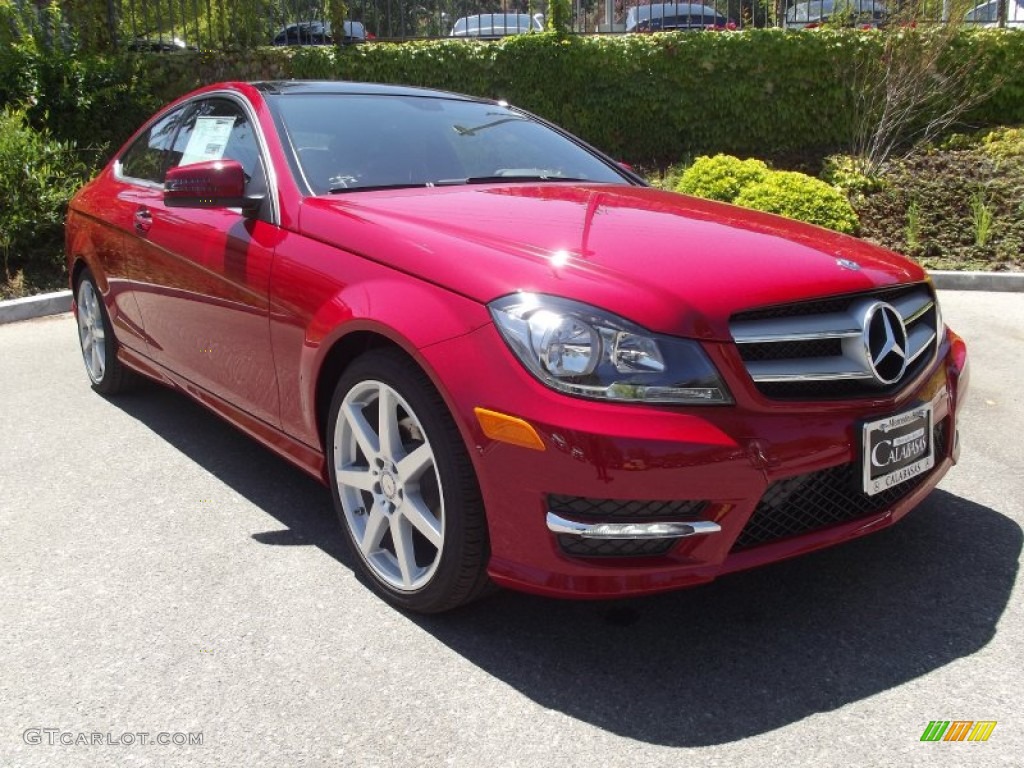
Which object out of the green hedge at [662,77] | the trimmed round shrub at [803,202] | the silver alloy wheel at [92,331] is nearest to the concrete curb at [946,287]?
the trimmed round shrub at [803,202]

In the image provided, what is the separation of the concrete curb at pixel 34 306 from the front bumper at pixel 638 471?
5.83 metres

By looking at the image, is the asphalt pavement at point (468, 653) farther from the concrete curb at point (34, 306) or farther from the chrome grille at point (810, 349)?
the concrete curb at point (34, 306)

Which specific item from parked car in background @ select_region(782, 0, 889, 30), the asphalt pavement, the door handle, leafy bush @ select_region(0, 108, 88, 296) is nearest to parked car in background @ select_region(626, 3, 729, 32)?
parked car in background @ select_region(782, 0, 889, 30)

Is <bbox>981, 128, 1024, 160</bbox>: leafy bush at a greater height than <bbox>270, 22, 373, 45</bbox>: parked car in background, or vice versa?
<bbox>270, 22, 373, 45</bbox>: parked car in background

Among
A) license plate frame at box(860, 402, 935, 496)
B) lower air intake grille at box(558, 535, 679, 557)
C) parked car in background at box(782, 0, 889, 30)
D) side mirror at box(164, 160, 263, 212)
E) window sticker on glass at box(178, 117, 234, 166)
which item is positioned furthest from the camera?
parked car in background at box(782, 0, 889, 30)

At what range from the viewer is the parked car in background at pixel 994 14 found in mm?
10812

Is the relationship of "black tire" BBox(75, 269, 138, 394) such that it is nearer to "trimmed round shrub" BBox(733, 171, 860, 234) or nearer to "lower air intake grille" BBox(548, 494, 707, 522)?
"lower air intake grille" BBox(548, 494, 707, 522)

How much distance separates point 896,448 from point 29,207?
24.6 ft

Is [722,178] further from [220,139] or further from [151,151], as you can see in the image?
[220,139]

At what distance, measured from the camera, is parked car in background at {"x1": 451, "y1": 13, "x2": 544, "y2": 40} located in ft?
36.5

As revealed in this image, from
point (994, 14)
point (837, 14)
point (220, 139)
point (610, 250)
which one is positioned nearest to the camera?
point (610, 250)

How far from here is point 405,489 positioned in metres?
2.74

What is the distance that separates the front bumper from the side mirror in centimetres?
121

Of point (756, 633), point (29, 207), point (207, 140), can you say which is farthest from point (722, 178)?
point (756, 633)
